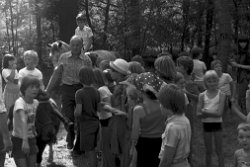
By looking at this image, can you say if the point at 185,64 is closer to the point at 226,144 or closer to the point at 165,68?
the point at 165,68

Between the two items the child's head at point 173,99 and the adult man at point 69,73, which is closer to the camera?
the child's head at point 173,99

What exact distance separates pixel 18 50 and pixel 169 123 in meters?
27.7

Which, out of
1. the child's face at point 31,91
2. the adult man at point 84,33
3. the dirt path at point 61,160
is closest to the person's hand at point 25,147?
the child's face at point 31,91

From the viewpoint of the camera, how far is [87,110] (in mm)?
6008

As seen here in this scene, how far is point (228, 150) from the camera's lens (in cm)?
808

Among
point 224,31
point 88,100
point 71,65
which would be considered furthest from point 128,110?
point 224,31

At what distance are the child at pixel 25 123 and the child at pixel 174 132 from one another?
5.62ft

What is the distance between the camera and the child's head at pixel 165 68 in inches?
196

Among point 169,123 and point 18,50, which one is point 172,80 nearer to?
point 169,123

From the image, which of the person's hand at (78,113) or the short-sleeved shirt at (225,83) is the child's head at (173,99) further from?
the short-sleeved shirt at (225,83)

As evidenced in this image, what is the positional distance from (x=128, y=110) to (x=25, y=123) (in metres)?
1.27

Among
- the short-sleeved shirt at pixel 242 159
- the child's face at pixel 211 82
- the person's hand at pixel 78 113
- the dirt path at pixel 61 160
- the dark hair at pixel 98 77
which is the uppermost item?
the dark hair at pixel 98 77

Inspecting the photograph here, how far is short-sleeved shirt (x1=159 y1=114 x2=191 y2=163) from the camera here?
12.4 feet

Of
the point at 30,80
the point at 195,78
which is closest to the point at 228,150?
the point at 195,78
